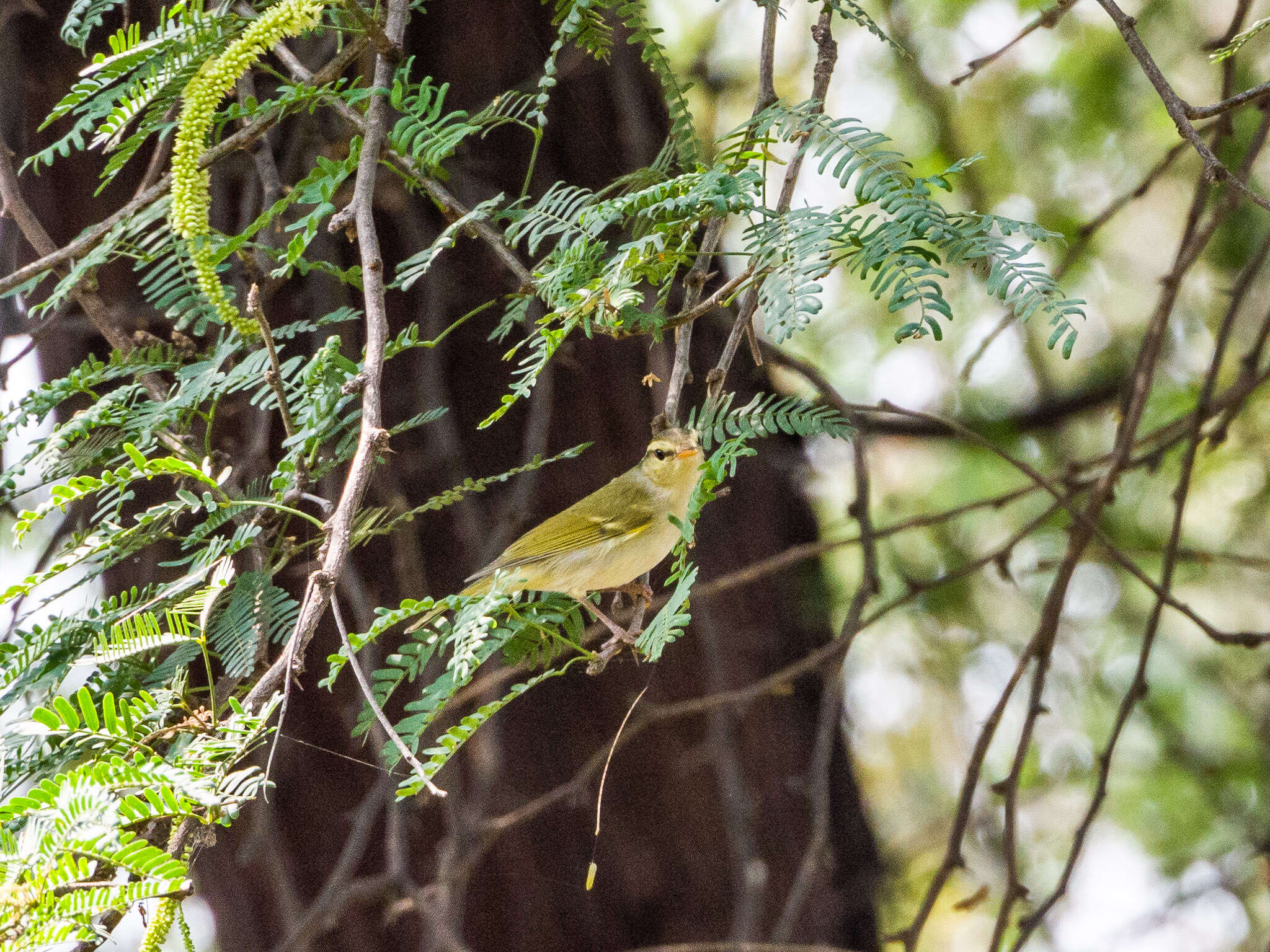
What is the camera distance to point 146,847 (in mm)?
859

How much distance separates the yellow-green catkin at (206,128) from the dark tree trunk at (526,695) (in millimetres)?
1130

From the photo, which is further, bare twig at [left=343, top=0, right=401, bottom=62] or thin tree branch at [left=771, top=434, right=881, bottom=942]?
thin tree branch at [left=771, top=434, right=881, bottom=942]

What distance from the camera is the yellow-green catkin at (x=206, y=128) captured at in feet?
3.41

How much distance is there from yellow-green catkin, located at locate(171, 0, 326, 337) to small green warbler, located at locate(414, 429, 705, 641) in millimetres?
628

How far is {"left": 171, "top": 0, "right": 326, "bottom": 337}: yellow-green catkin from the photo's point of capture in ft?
3.41

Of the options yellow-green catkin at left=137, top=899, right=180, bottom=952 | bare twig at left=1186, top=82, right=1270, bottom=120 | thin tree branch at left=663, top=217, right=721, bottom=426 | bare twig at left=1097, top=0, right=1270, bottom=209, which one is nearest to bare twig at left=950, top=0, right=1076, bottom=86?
bare twig at left=1097, top=0, right=1270, bottom=209

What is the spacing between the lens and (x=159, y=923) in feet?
3.03

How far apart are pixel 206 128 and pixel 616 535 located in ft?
3.01

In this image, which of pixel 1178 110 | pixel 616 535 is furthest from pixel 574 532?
pixel 1178 110

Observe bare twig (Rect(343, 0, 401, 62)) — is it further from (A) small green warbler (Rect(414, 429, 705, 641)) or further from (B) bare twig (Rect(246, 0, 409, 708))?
A: (A) small green warbler (Rect(414, 429, 705, 641))

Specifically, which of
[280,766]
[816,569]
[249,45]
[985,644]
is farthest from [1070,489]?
[249,45]

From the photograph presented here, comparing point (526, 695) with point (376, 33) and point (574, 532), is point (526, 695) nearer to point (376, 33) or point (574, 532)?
point (574, 532)

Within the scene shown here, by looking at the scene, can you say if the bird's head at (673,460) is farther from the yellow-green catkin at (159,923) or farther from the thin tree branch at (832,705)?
the yellow-green catkin at (159,923)

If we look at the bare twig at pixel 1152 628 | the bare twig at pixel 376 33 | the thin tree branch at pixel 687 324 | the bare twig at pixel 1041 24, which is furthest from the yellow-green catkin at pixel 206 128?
the bare twig at pixel 1152 628
